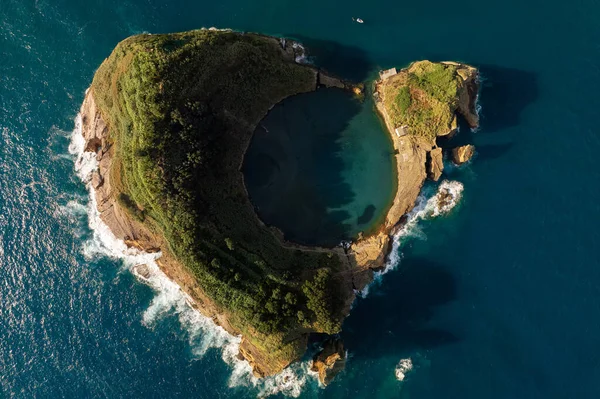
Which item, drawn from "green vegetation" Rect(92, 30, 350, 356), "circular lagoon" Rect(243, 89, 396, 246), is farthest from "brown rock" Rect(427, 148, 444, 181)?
"green vegetation" Rect(92, 30, 350, 356)

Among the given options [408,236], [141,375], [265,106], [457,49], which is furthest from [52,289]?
[457,49]

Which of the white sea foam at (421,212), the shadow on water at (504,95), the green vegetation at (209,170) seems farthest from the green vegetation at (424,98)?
the green vegetation at (209,170)

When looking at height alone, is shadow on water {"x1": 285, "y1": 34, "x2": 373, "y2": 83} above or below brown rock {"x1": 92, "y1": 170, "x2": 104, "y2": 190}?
above

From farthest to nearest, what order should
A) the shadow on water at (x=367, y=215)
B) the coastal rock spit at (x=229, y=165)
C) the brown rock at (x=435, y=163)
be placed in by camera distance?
the shadow on water at (x=367, y=215)
the brown rock at (x=435, y=163)
the coastal rock spit at (x=229, y=165)

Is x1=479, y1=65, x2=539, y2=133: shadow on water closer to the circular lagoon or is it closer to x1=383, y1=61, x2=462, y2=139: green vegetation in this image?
x1=383, y1=61, x2=462, y2=139: green vegetation

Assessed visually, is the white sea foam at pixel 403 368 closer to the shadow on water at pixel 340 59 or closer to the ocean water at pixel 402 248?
the ocean water at pixel 402 248
